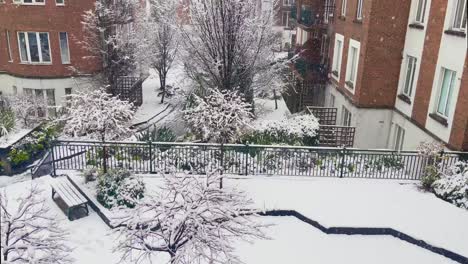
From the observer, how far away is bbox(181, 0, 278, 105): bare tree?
1605 cm

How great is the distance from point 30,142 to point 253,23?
10.6 m

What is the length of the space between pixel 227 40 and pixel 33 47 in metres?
11.6

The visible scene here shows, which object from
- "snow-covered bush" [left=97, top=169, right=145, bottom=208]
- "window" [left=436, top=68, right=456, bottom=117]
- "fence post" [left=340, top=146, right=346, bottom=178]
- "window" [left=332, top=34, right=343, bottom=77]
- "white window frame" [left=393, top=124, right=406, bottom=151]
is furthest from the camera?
"window" [left=332, top=34, right=343, bottom=77]

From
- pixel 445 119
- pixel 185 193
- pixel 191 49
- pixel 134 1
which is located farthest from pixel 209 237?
pixel 134 1

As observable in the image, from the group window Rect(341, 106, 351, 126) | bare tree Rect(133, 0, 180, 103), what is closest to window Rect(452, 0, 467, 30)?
window Rect(341, 106, 351, 126)

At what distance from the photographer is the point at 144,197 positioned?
11461mm

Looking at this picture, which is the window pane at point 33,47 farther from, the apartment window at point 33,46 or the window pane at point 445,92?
the window pane at point 445,92

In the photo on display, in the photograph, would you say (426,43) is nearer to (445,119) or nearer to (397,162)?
(445,119)

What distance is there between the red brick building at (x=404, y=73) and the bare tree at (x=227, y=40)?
4468 millimetres

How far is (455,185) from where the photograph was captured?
11.5 m

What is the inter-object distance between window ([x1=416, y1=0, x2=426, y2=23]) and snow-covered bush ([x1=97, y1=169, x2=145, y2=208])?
1219 centimetres

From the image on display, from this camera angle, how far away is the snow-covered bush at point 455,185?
1136 centimetres

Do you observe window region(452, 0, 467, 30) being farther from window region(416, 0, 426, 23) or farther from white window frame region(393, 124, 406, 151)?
white window frame region(393, 124, 406, 151)

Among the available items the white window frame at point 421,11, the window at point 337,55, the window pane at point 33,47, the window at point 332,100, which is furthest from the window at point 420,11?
the window pane at point 33,47
